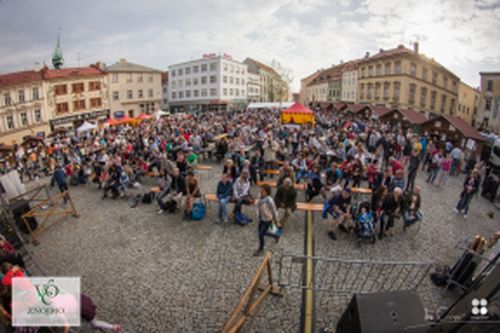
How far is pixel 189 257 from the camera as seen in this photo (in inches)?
260

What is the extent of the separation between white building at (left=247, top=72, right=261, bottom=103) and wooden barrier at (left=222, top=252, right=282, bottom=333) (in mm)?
67346

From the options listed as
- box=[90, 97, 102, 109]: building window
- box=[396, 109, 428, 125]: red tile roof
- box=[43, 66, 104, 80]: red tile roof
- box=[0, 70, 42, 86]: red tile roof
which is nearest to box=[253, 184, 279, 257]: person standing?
box=[396, 109, 428, 125]: red tile roof

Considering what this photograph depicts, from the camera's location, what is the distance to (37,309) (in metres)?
4.08

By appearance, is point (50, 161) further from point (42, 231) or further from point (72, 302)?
point (72, 302)

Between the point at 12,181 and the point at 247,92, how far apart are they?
63.4 meters

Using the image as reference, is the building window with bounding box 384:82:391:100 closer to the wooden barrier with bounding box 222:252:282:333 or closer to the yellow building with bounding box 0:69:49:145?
the wooden barrier with bounding box 222:252:282:333

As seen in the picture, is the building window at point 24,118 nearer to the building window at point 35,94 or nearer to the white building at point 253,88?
the building window at point 35,94

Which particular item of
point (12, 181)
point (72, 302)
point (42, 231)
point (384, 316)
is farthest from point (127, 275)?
point (12, 181)

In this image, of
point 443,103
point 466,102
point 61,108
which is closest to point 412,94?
point 443,103

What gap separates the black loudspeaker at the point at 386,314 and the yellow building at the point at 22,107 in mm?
33437

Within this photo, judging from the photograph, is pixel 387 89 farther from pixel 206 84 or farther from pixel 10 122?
pixel 10 122

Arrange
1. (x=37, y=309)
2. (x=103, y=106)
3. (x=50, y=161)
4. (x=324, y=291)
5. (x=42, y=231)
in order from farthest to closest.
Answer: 1. (x=103, y=106)
2. (x=50, y=161)
3. (x=42, y=231)
4. (x=324, y=291)
5. (x=37, y=309)

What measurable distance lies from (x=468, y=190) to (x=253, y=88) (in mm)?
67702
